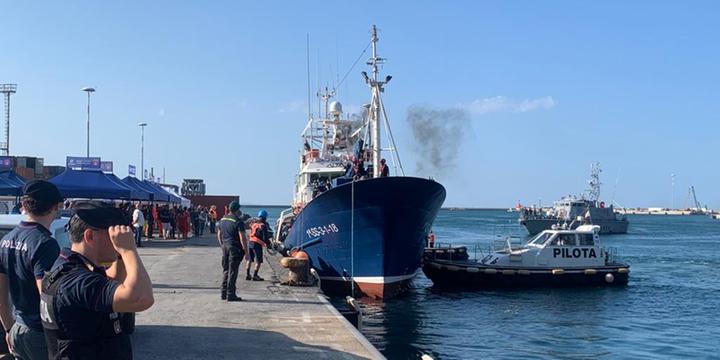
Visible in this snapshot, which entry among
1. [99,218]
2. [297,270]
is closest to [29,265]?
[99,218]

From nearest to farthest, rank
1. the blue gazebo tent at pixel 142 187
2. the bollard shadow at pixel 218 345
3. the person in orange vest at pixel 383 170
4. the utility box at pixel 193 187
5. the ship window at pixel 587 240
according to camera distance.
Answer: the bollard shadow at pixel 218 345
the person in orange vest at pixel 383 170
the ship window at pixel 587 240
the blue gazebo tent at pixel 142 187
the utility box at pixel 193 187

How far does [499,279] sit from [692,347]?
9.31m

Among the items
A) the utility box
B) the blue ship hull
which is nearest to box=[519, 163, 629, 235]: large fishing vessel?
the utility box

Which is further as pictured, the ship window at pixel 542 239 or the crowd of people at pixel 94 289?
the ship window at pixel 542 239

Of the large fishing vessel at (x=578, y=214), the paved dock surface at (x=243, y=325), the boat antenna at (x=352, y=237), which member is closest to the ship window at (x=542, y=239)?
the boat antenna at (x=352, y=237)

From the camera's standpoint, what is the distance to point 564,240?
87.6 feet

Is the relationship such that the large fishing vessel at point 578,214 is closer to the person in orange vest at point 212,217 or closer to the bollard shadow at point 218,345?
the person in orange vest at point 212,217

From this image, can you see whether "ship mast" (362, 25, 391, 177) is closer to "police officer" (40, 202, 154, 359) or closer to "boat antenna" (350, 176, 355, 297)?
"boat antenna" (350, 176, 355, 297)

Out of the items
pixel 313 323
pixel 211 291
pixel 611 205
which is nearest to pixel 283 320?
pixel 313 323

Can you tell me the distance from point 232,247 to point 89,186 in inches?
502

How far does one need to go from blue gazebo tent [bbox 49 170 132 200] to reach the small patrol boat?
11.3 m

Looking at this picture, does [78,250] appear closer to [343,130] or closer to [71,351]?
[71,351]

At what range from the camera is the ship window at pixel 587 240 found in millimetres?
26859

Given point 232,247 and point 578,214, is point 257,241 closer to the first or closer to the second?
point 232,247
